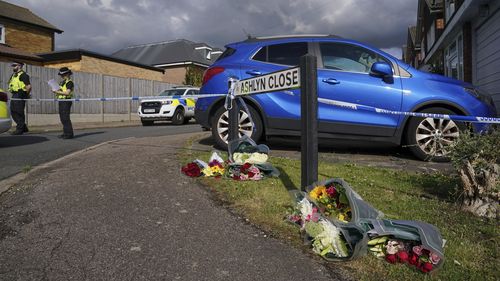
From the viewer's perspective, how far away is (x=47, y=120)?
17359 millimetres

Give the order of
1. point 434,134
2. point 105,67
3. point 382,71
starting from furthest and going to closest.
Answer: point 105,67 → point 434,134 → point 382,71

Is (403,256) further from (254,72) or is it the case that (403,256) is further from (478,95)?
(478,95)

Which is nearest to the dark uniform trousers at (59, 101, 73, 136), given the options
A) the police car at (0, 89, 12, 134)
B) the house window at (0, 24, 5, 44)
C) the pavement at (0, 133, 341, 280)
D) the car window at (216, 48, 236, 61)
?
the police car at (0, 89, 12, 134)

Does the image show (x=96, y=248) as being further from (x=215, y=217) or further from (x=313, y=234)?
(x=313, y=234)

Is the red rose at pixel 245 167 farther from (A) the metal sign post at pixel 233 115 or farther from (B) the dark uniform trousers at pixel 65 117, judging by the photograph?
(B) the dark uniform trousers at pixel 65 117

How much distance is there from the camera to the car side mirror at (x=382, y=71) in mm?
6307

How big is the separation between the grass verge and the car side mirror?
4.97 feet

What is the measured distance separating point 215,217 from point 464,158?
2.29 meters

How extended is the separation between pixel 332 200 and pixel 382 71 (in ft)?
11.3

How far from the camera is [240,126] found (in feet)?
22.7

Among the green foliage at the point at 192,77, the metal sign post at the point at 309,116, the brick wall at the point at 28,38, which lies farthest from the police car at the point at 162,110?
the green foliage at the point at 192,77

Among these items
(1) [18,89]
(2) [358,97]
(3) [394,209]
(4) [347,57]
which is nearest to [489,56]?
(4) [347,57]

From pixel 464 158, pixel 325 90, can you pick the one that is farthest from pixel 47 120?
pixel 464 158

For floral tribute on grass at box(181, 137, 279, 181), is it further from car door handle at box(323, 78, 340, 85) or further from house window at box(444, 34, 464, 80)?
house window at box(444, 34, 464, 80)
